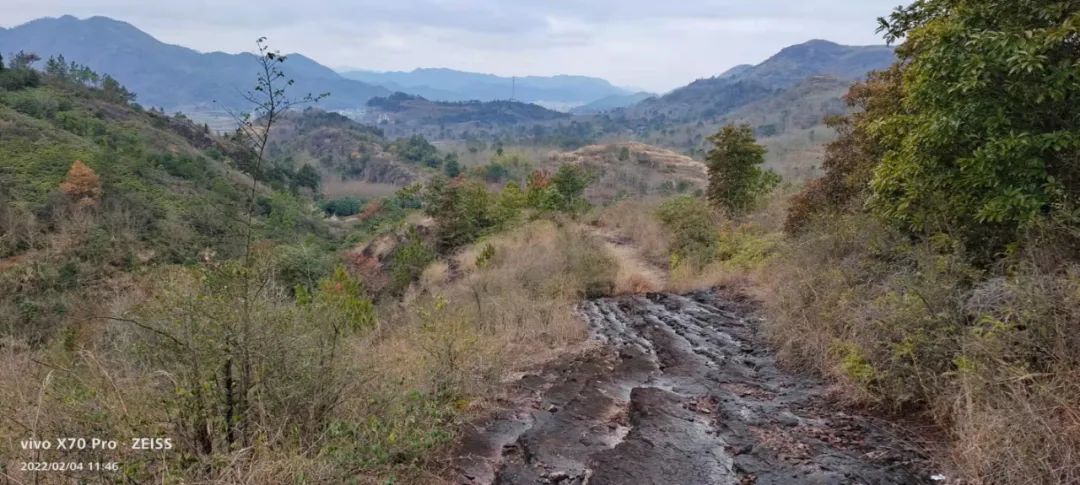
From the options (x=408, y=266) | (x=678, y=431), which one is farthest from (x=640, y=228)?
(x=678, y=431)

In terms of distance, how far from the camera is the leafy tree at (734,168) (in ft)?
57.8

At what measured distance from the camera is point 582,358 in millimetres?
6973

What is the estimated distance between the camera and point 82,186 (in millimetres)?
31422

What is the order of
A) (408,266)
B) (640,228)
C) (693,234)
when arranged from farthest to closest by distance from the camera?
(640,228) → (408,266) → (693,234)

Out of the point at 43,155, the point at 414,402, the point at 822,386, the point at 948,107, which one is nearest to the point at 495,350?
the point at 414,402

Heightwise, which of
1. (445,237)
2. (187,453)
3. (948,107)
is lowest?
(445,237)

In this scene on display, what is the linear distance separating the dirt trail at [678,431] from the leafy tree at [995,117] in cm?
198

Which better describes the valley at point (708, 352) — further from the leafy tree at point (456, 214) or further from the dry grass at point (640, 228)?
the leafy tree at point (456, 214)

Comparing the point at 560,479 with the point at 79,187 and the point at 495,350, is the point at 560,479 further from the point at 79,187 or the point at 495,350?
the point at 79,187

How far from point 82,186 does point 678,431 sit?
121ft

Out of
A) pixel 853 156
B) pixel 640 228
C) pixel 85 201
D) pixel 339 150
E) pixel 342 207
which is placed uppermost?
pixel 339 150

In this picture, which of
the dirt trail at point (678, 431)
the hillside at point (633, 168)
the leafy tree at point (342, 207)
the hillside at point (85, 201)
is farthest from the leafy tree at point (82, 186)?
the hillside at point (633, 168)

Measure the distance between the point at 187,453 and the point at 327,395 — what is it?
782 mm

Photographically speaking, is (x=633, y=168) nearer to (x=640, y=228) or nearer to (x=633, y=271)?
(x=640, y=228)
